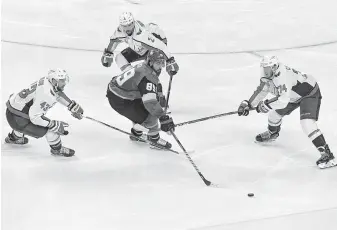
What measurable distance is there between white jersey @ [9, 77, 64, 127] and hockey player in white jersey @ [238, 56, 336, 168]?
1.01 m

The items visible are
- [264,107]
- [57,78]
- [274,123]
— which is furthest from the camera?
[274,123]

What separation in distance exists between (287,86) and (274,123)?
0.34m

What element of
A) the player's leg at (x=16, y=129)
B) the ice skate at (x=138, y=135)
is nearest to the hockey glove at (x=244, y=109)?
the ice skate at (x=138, y=135)

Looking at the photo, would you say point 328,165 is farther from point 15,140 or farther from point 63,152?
point 15,140

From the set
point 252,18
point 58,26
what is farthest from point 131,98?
point 252,18

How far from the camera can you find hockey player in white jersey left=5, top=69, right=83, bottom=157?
3.32m

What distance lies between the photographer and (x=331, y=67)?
530cm

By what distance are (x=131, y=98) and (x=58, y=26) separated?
107 inches

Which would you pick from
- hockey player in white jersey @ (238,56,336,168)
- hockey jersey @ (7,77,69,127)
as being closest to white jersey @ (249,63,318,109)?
hockey player in white jersey @ (238,56,336,168)

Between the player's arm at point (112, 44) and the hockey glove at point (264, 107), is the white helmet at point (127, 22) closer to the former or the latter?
the player's arm at point (112, 44)

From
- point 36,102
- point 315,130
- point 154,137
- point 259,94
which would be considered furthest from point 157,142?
point 315,130

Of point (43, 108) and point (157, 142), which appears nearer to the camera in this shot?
point (43, 108)

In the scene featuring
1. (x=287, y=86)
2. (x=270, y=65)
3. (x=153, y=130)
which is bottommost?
(x=153, y=130)

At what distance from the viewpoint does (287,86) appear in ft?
11.3
